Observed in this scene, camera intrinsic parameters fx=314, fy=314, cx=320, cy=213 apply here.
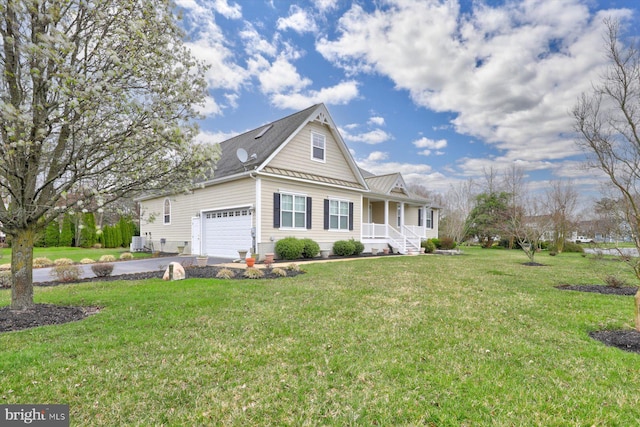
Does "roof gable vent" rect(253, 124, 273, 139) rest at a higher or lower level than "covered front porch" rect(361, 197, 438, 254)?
higher

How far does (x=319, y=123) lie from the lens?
54.5ft

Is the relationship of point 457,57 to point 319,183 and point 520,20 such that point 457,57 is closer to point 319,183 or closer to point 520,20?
point 520,20

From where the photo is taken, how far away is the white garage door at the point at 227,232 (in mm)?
14648

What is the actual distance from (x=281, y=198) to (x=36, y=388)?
39.7 feet

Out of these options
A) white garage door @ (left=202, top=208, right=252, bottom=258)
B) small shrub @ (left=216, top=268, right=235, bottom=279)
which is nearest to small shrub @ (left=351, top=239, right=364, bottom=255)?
white garage door @ (left=202, top=208, right=252, bottom=258)

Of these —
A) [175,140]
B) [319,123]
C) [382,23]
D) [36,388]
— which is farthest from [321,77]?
[36,388]

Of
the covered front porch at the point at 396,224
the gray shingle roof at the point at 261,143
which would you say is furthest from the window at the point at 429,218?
the gray shingle roof at the point at 261,143

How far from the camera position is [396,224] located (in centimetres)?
2400

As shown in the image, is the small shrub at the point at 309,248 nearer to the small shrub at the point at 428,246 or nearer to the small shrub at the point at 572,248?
the small shrub at the point at 428,246

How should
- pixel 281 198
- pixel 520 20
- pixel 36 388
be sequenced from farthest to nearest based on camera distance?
pixel 281 198
pixel 520 20
pixel 36 388

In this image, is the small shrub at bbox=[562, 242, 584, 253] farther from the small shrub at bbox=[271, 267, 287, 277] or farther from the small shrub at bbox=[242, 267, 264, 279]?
the small shrub at bbox=[242, 267, 264, 279]

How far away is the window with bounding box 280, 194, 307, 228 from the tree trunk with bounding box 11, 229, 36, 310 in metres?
9.94

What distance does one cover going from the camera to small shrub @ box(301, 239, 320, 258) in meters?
14.9

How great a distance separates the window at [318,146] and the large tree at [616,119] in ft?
38.3
